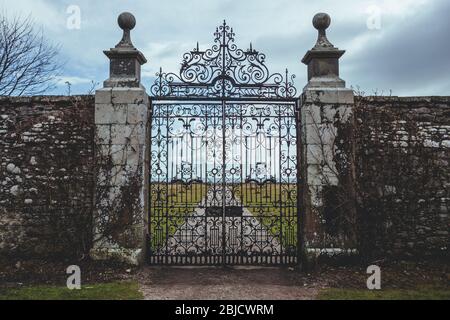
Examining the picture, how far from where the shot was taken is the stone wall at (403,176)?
691 centimetres

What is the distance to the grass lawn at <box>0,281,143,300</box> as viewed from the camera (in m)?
5.20

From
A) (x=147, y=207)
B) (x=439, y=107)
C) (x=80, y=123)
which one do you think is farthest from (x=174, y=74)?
(x=439, y=107)

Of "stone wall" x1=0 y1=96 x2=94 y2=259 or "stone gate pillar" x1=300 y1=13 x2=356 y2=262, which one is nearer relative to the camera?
"stone gate pillar" x1=300 y1=13 x2=356 y2=262

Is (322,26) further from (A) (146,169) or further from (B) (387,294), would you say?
(B) (387,294)

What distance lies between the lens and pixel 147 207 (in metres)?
7.06

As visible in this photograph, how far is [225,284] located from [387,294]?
2210 millimetres

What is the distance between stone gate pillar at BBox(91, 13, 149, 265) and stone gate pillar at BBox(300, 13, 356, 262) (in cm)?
273

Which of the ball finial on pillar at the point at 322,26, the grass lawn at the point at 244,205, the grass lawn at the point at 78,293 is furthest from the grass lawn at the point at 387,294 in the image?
the ball finial on pillar at the point at 322,26

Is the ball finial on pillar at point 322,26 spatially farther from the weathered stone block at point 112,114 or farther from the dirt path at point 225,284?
the dirt path at point 225,284

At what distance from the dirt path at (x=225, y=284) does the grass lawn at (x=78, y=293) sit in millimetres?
220

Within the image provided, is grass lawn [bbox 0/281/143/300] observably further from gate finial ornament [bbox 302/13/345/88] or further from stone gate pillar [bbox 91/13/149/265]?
gate finial ornament [bbox 302/13/345/88]

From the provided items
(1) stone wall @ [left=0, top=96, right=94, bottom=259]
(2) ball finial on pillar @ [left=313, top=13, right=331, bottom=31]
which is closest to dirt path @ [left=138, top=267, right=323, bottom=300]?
(1) stone wall @ [left=0, top=96, right=94, bottom=259]

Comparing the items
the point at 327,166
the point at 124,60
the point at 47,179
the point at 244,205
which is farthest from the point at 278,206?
the point at 47,179

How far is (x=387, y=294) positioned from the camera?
17.8 ft
